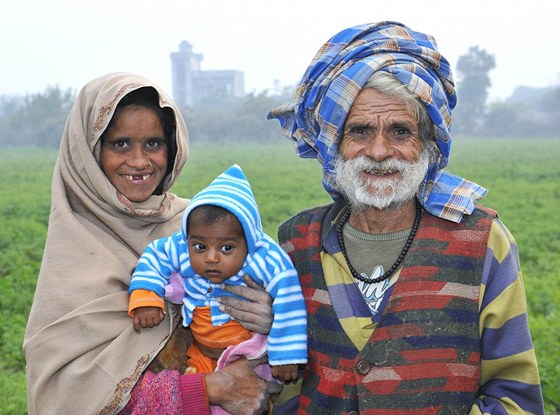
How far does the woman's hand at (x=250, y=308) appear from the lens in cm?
249

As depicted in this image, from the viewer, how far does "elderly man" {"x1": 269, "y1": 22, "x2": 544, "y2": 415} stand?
88.4 inches

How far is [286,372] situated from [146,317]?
22.8 inches

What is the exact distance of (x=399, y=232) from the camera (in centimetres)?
252

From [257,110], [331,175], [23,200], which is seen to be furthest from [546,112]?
[331,175]

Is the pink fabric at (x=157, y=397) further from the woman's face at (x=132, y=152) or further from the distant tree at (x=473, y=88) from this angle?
the distant tree at (x=473, y=88)

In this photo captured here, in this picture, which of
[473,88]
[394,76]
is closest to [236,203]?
[394,76]

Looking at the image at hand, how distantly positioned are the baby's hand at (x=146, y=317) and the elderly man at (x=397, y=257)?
0.60m

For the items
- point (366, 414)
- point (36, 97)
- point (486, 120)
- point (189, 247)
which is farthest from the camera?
point (486, 120)

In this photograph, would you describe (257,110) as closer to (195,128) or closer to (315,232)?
(195,128)

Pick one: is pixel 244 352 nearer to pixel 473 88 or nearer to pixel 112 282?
pixel 112 282

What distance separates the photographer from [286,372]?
2.45 m

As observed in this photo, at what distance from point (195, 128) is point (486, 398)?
59.8 m

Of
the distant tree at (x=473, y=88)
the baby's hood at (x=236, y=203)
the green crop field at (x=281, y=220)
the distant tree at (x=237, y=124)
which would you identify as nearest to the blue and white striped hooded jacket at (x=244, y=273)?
the baby's hood at (x=236, y=203)

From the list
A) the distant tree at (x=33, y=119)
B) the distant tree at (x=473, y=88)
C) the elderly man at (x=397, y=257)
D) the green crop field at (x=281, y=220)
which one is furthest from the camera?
the distant tree at (x=473, y=88)
